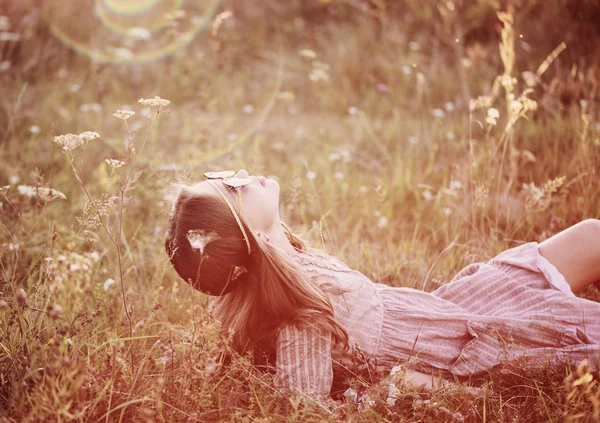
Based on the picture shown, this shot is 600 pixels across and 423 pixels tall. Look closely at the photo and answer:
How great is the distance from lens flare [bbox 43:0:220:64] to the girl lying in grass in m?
3.83

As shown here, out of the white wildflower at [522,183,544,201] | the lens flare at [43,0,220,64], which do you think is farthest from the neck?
the lens flare at [43,0,220,64]

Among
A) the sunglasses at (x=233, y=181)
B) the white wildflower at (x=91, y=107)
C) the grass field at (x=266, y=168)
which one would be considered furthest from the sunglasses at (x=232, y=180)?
the white wildflower at (x=91, y=107)

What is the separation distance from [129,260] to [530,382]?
5.96ft

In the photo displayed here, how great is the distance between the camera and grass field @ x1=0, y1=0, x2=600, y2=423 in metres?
1.73

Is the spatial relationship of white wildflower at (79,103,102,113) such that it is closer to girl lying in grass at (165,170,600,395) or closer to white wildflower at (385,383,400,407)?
girl lying in grass at (165,170,600,395)

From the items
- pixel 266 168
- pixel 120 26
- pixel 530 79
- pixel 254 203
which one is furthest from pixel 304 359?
pixel 120 26

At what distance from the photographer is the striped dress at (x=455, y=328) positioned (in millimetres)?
1923

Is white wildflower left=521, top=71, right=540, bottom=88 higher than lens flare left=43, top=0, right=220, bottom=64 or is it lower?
higher

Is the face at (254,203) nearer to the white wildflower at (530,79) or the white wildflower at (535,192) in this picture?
the white wildflower at (535,192)

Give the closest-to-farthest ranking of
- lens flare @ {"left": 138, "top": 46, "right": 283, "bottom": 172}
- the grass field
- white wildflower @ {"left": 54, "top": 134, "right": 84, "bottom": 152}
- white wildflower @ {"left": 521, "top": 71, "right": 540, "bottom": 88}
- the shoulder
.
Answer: white wildflower @ {"left": 54, "top": 134, "right": 84, "bottom": 152} < the grass field < the shoulder < white wildflower @ {"left": 521, "top": 71, "right": 540, "bottom": 88} < lens flare @ {"left": 138, "top": 46, "right": 283, "bottom": 172}

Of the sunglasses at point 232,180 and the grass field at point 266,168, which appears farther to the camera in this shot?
the sunglasses at point 232,180

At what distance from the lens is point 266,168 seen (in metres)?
3.76

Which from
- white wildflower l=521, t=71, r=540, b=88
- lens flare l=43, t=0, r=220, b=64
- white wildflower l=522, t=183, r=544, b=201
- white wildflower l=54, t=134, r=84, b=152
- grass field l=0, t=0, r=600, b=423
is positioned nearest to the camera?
white wildflower l=54, t=134, r=84, b=152

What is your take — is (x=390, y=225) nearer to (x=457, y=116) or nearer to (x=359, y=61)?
(x=457, y=116)
